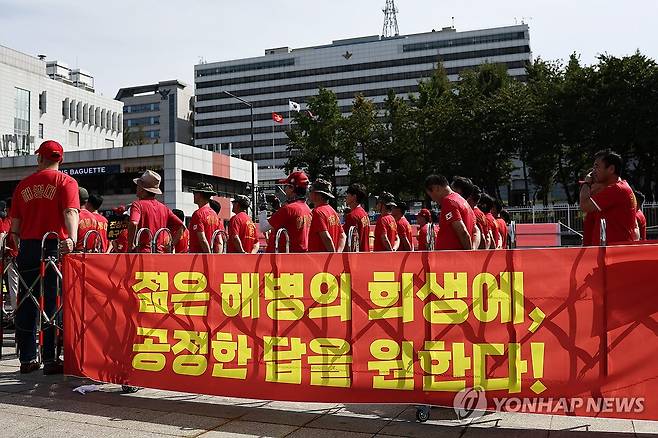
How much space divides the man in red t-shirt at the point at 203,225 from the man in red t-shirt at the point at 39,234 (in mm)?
1815

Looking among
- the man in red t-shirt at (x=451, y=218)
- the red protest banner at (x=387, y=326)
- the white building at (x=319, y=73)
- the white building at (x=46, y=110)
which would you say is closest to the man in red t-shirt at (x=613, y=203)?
the man in red t-shirt at (x=451, y=218)

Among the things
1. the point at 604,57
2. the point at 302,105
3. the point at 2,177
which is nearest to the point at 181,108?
the point at 302,105

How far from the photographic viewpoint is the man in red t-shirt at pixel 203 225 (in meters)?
7.47

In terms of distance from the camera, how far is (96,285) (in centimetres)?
534

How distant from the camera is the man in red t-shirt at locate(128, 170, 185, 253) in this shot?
6234 mm

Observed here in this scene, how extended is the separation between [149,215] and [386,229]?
13.8ft

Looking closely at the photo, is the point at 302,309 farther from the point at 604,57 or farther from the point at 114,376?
the point at 604,57

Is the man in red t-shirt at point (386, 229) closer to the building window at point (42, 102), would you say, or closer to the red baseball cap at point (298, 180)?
the red baseball cap at point (298, 180)

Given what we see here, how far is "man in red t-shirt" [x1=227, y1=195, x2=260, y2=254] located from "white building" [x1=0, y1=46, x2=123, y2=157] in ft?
223

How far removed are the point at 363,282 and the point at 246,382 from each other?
1249mm

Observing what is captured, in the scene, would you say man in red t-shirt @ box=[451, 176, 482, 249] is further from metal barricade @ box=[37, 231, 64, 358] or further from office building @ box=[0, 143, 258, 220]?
office building @ box=[0, 143, 258, 220]

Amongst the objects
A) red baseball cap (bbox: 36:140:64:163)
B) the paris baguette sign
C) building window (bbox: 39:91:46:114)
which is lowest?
red baseball cap (bbox: 36:140:64:163)

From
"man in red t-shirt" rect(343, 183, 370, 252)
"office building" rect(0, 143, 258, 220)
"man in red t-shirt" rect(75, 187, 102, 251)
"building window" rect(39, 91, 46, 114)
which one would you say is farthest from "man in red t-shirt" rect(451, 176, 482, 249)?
"building window" rect(39, 91, 46, 114)

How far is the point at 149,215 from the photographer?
20.9ft
